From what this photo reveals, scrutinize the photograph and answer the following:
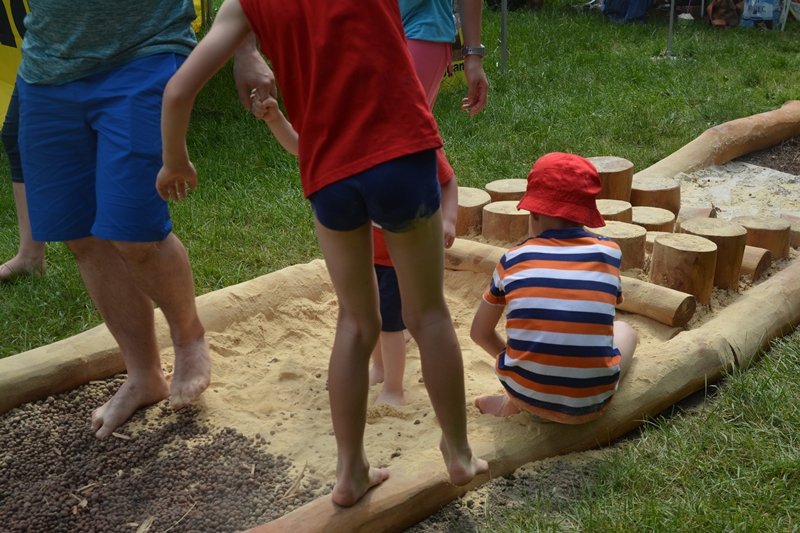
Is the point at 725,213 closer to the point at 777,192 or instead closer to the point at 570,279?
the point at 777,192

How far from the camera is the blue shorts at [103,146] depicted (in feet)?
9.07

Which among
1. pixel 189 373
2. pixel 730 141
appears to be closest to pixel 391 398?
pixel 189 373

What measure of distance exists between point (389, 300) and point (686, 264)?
135 cm

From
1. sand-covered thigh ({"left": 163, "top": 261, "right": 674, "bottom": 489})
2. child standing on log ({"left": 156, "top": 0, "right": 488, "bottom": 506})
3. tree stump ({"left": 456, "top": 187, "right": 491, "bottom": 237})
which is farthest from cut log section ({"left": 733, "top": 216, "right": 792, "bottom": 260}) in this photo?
child standing on log ({"left": 156, "top": 0, "right": 488, "bottom": 506})

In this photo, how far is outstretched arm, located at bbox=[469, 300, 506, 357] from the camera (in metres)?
2.89

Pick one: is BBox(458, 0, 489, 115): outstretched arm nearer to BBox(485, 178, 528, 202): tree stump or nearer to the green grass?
BBox(485, 178, 528, 202): tree stump

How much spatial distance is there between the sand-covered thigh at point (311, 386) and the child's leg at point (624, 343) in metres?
0.41

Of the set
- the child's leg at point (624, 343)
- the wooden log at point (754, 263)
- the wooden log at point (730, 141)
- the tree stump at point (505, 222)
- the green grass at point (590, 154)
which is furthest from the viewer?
the wooden log at point (730, 141)

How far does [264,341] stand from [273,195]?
1889 millimetres

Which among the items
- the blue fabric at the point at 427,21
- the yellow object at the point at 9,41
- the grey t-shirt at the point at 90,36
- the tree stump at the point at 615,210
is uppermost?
the grey t-shirt at the point at 90,36

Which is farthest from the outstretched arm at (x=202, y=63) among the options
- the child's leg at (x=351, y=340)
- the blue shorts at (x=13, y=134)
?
the blue shorts at (x=13, y=134)

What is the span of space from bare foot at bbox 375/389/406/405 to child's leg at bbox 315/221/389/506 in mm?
698

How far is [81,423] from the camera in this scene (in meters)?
3.12

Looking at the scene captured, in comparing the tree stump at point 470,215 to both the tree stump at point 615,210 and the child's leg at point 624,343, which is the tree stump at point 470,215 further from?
the child's leg at point 624,343
